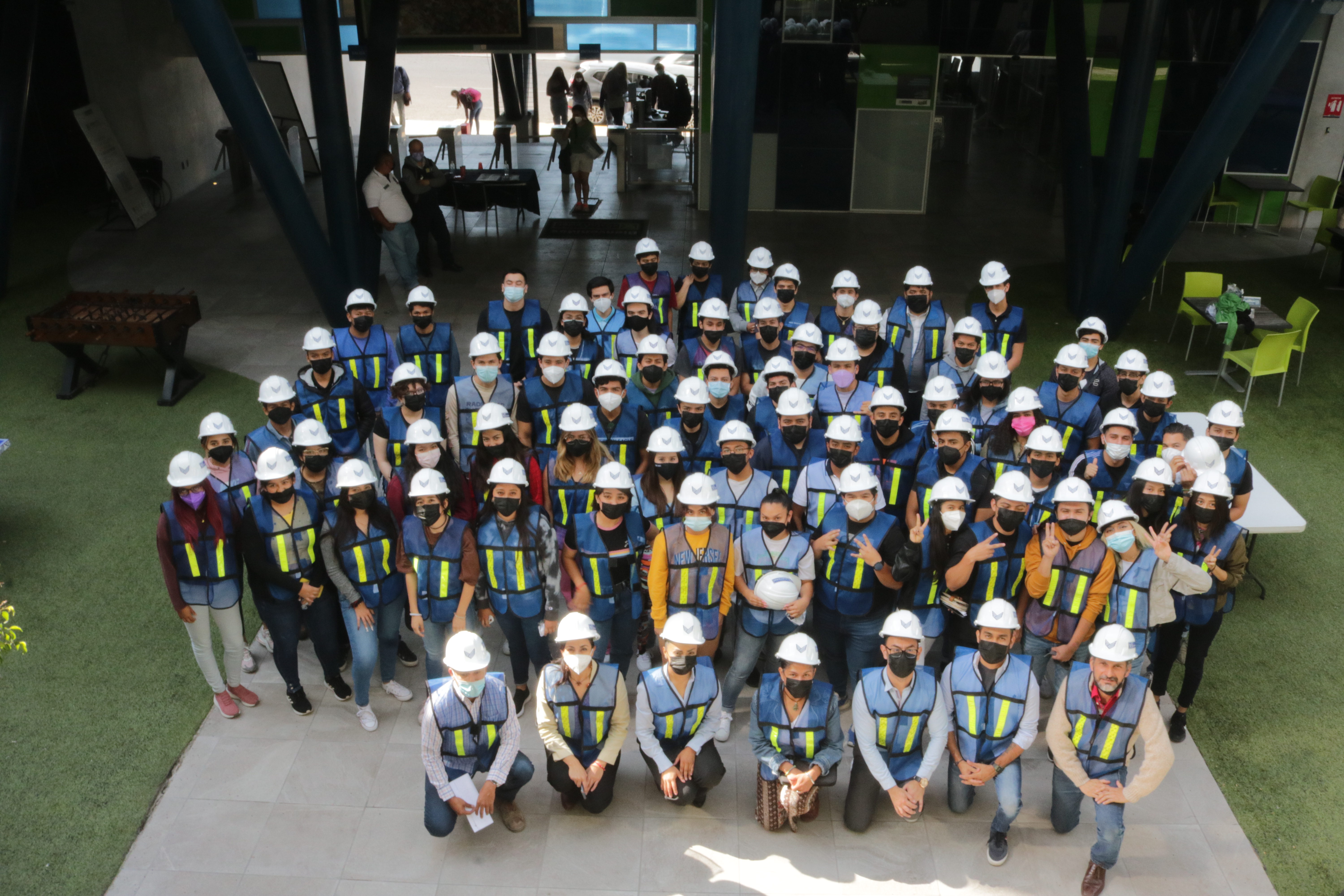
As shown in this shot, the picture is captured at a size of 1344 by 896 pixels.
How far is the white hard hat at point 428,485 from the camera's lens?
6.68 metres

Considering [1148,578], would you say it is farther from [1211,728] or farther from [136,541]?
[136,541]

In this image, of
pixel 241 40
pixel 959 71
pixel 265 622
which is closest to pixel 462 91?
pixel 241 40

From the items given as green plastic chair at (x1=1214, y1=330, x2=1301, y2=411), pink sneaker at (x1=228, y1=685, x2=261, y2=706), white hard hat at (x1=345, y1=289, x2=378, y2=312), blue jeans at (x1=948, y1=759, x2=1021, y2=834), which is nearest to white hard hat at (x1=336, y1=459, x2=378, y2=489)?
pink sneaker at (x1=228, y1=685, x2=261, y2=706)

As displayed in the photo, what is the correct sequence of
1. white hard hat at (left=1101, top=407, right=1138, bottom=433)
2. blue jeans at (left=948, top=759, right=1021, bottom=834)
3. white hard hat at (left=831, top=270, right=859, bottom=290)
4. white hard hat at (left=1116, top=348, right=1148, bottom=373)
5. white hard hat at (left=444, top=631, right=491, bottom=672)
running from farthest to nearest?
white hard hat at (left=831, top=270, right=859, bottom=290)
white hard hat at (left=1116, top=348, right=1148, bottom=373)
white hard hat at (left=1101, top=407, right=1138, bottom=433)
blue jeans at (left=948, top=759, right=1021, bottom=834)
white hard hat at (left=444, top=631, right=491, bottom=672)

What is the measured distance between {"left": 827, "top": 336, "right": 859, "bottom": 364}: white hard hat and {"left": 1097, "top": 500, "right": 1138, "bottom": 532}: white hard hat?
263cm

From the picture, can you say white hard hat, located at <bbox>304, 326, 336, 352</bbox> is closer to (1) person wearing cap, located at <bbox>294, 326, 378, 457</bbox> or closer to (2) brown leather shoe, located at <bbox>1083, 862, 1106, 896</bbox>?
(1) person wearing cap, located at <bbox>294, 326, 378, 457</bbox>

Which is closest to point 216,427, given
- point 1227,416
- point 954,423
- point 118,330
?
point 954,423

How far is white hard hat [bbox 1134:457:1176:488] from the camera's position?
6.98 m

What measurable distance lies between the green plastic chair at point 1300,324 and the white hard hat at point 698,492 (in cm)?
846

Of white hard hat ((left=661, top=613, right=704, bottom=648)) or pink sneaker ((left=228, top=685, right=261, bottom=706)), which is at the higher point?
white hard hat ((left=661, top=613, right=704, bottom=648))

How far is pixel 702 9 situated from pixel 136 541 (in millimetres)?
13674

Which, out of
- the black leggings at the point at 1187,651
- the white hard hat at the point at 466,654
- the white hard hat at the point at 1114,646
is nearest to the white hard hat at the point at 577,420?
the white hard hat at the point at 466,654

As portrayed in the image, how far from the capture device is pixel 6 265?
15.6 meters

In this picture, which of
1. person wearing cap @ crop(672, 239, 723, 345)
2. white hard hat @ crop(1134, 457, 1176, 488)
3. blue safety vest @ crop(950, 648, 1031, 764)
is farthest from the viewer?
person wearing cap @ crop(672, 239, 723, 345)
